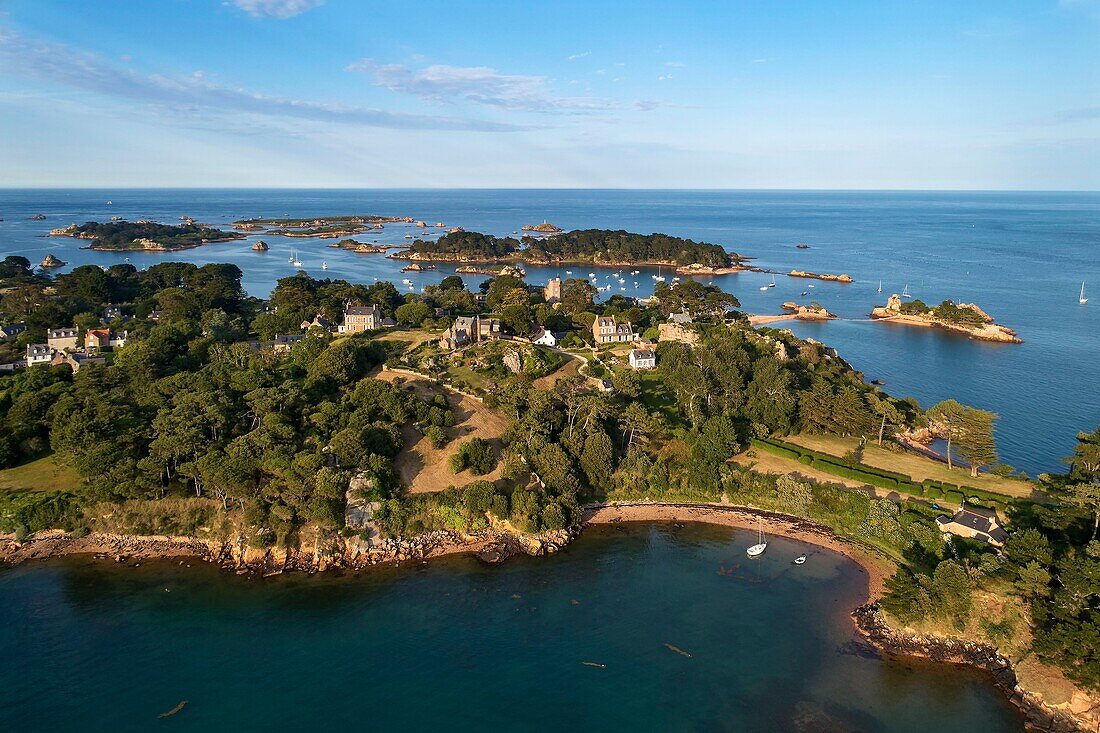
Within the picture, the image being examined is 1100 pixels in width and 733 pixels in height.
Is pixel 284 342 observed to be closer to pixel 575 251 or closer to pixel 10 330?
pixel 10 330

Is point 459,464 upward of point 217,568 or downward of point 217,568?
upward

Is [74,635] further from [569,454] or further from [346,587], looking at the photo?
[569,454]

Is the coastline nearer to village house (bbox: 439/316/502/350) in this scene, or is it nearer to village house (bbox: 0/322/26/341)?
village house (bbox: 439/316/502/350)

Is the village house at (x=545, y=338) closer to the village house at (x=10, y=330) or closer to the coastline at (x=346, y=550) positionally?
the coastline at (x=346, y=550)

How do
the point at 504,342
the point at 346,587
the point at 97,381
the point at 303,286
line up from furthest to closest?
the point at 303,286 → the point at 504,342 → the point at 97,381 → the point at 346,587

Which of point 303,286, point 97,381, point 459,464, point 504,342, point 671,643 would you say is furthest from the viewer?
point 303,286

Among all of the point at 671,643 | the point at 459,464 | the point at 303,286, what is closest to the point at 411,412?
the point at 459,464

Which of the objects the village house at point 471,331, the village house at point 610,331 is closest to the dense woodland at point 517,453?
the village house at point 471,331
